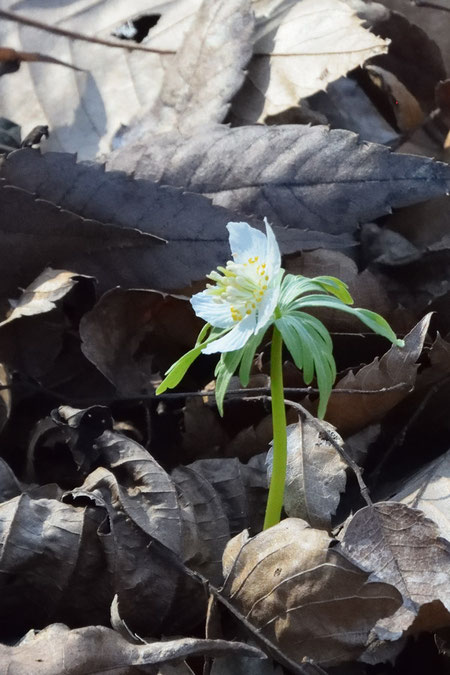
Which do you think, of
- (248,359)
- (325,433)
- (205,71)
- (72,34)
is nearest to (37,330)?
(325,433)

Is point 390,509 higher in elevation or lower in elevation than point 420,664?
higher

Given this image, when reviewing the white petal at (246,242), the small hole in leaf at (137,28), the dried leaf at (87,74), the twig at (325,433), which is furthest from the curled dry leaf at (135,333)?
the small hole in leaf at (137,28)

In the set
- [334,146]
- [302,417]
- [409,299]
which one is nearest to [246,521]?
[302,417]

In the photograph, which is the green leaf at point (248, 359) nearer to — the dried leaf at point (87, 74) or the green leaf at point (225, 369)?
the green leaf at point (225, 369)

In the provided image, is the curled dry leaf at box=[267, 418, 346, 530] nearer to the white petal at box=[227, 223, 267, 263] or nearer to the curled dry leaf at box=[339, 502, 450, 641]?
the curled dry leaf at box=[339, 502, 450, 641]

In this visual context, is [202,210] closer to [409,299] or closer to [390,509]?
[409,299]
